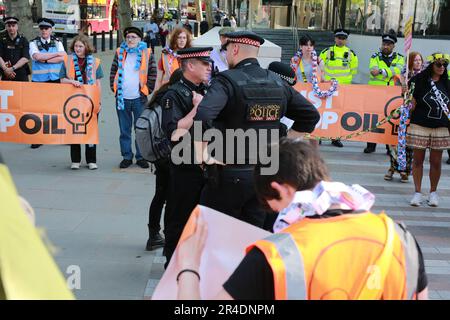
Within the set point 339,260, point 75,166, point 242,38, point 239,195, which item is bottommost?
point 75,166

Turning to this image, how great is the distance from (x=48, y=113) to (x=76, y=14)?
3160 cm

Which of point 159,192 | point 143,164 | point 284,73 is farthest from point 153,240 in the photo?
point 143,164

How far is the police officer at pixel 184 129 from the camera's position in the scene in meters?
4.53

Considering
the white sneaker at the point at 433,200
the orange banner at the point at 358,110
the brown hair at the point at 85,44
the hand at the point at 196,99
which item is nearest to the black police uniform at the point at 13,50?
the brown hair at the point at 85,44

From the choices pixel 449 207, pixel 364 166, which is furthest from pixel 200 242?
pixel 364 166

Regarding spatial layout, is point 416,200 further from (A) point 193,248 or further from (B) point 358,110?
(A) point 193,248

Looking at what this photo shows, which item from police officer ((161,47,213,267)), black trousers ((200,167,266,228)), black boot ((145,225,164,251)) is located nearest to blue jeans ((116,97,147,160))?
black boot ((145,225,164,251))

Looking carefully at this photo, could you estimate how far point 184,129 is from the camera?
4.48m

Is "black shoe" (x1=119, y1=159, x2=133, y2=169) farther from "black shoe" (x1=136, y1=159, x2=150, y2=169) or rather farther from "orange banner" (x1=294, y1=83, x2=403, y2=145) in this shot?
"orange banner" (x1=294, y1=83, x2=403, y2=145)

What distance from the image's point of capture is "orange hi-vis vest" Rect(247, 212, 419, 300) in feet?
5.74

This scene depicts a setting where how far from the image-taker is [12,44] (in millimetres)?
10109

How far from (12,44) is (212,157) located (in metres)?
7.01

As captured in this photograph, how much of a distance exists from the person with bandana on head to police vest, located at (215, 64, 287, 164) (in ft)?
15.3
